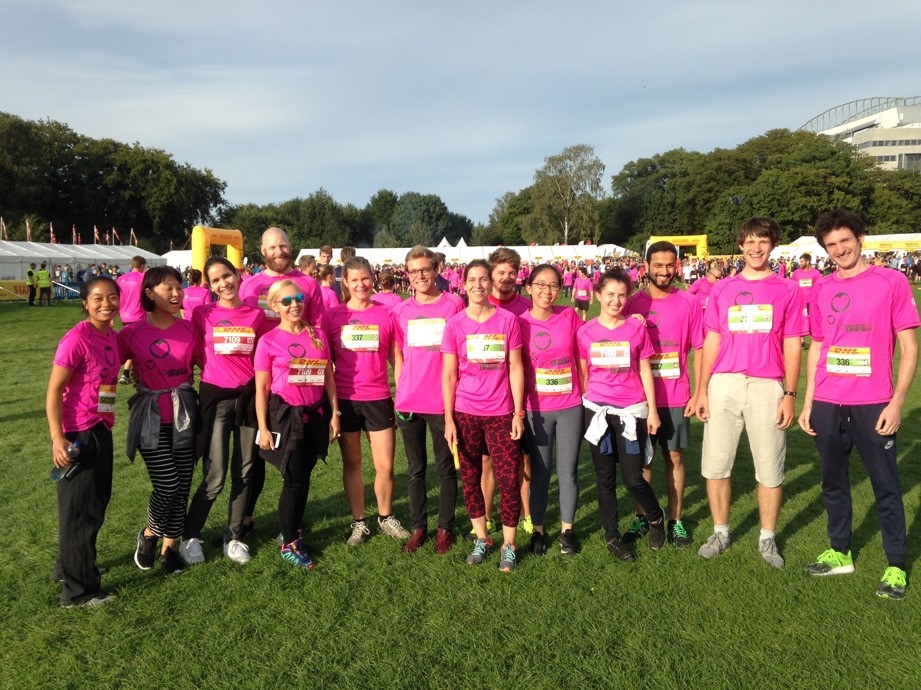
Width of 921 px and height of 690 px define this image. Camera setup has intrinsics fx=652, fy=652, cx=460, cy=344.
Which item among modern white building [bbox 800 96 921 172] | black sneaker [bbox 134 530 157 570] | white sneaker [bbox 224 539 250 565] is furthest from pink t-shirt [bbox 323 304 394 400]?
modern white building [bbox 800 96 921 172]

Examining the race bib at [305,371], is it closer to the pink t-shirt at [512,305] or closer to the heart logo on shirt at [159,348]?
the heart logo on shirt at [159,348]

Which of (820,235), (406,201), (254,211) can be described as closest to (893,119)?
(406,201)

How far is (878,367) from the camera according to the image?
353 centimetres

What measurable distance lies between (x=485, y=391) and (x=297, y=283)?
4.69ft

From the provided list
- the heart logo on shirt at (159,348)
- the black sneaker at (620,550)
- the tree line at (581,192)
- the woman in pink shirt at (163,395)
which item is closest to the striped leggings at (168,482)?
the woman in pink shirt at (163,395)

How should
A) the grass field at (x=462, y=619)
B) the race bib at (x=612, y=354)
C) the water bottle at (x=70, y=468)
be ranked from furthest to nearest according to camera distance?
the race bib at (x=612, y=354), the water bottle at (x=70, y=468), the grass field at (x=462, y=619)

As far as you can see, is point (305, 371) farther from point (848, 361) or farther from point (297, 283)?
point (848, 361)

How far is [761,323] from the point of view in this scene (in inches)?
151

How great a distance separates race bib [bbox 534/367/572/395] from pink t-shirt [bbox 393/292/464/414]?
0.64 meters

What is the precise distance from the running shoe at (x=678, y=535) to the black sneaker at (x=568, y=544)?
66 cm

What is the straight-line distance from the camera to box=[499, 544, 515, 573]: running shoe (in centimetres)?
388

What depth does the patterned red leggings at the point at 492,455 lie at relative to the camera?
391 centimetres

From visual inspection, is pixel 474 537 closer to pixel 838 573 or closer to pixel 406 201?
pixel 838 573

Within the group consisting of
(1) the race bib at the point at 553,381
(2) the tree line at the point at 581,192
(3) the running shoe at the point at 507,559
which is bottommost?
(3) the running shoe at the point at 507,559
